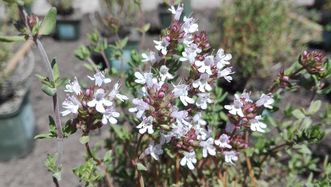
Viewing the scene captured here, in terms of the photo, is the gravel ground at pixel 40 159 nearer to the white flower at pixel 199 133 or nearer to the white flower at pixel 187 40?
the white flower at pixel 199 133

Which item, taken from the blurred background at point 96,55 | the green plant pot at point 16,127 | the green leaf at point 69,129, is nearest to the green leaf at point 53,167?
the green leaf at point 69,129

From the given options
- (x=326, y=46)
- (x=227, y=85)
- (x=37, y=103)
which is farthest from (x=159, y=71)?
(x=326, y=46)

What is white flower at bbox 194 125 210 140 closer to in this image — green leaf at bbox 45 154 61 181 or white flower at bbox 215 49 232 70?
white flower at bbox 215 49 232 70

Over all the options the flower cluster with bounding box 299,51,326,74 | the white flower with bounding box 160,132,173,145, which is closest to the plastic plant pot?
the white flower with bounding box 160,132,173,145

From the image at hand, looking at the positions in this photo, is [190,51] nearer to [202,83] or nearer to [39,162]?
[202,83]

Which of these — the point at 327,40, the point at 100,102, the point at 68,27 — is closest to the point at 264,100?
the point at 100,102

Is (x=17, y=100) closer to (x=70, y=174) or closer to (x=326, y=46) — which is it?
(x=70, y=174)
